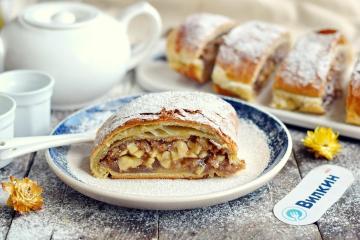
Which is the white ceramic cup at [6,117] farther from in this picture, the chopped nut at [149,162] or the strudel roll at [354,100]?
the strudel roll at [354,100]

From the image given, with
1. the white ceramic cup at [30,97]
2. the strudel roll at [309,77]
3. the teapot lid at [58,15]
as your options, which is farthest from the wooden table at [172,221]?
the teapot lid at [58,15]

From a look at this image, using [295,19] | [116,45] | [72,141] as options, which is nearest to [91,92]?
[116,45]

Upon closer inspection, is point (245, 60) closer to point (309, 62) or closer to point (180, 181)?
point (309, 62)

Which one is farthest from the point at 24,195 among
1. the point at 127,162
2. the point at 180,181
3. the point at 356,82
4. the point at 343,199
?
the point at 356,82

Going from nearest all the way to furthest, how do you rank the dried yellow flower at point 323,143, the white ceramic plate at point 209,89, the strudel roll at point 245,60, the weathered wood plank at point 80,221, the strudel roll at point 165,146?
1. the weathered wood plank at point 80,221
2. the strudel roll at point 165,146
3. the dried yellow flower at point 323,143
4. the white ceramic plate at point 209,89
5. the strudel roll at point 245,60

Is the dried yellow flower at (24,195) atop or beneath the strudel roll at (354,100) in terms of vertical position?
beneath

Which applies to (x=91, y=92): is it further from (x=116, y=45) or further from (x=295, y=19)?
(x=295, y=19)

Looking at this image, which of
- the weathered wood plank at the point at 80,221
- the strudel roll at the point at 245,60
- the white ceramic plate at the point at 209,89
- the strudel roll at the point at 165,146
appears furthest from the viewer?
the strudel roll at the point at 245,60
